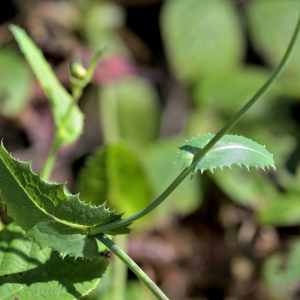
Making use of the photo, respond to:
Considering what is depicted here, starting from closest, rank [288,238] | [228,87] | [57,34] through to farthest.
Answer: [288,238] < [228,87] < [57,34]

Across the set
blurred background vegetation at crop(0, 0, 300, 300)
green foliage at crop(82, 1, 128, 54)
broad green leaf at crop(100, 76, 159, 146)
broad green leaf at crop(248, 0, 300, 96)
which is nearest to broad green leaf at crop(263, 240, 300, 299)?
blurred background vegetation at crop(0, 0, 300, 300)

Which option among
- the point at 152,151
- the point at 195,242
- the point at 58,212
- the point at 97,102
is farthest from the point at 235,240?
the point at 58,212

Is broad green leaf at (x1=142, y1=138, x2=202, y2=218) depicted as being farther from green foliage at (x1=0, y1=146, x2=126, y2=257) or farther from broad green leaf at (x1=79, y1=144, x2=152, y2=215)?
green foliage at (x1=0, y1=146, x2=126, y2=257)

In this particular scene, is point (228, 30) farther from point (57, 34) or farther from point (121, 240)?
point (121, 240)

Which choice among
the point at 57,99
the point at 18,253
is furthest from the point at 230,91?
the point at 18,253

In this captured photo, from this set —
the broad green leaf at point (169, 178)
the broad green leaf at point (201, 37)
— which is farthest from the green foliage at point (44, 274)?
the broad green leaf at point (201, 37)

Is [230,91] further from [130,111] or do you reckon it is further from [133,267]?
[133,267]
